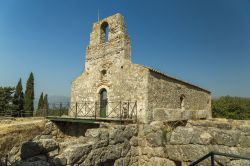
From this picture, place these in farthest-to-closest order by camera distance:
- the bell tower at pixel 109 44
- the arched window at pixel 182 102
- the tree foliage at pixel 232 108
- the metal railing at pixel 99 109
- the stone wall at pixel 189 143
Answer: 1. the tree foliage at pixel 232 108
2. the arched window at pixel 182 102
3. the bell tower at pixel 109 44
4. the metal railing at pixel 99 109
5. the stone wall at pixel 189 143

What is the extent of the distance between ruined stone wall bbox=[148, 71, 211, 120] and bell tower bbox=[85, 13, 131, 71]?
7.74 ft

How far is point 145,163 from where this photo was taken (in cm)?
990

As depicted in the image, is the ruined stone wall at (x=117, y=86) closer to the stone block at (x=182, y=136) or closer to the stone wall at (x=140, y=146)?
the stone wall at (x=140, y=146)

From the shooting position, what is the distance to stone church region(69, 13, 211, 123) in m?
11.9

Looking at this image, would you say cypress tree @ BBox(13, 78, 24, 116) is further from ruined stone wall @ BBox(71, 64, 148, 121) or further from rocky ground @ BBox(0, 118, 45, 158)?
ruined stone wall @ BBox(71, 64, 148, 121)

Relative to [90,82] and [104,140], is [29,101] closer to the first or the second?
[90,82]

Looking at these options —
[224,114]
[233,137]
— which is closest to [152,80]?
[233,137]

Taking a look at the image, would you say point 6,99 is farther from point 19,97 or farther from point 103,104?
point 103,104

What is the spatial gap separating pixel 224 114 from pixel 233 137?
59.1ft

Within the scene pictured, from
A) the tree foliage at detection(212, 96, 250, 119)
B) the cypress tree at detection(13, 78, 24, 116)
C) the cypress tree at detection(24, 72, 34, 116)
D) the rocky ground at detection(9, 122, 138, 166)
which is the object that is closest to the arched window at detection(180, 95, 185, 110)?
the rocky ground at detection(9, 122, 138, 166)

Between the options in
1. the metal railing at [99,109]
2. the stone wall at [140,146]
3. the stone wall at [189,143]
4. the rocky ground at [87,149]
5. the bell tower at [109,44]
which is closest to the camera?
the rocky ground at [87,149]

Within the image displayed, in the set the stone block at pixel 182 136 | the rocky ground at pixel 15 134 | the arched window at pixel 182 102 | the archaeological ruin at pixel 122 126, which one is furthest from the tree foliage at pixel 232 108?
the rocky ground at pixel 15 134

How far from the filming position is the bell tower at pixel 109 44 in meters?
13.5

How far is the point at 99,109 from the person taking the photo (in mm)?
14359
